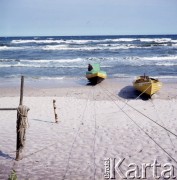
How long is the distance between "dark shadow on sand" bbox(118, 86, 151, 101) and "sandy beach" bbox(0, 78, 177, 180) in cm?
5

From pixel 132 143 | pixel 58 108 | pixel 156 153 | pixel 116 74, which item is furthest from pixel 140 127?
pixel 116 74

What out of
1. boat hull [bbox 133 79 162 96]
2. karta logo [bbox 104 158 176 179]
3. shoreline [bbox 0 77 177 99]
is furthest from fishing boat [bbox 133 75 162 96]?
karta logo [bbox 104 158 176 179]

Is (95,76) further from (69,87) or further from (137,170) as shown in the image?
(137,170)

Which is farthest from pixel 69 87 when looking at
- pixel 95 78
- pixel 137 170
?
pixel 137 170

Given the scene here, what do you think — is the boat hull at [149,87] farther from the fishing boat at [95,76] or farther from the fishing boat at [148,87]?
the fishing boat at [95,76]

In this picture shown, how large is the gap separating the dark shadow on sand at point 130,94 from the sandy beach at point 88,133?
0.05 metres

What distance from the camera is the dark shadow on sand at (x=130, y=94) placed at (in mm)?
15332

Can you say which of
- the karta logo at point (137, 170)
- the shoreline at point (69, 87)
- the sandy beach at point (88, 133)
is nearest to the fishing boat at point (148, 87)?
the sandy beach at point (88, 133)

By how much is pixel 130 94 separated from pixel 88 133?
22.3ft

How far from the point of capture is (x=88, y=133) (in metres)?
9.98

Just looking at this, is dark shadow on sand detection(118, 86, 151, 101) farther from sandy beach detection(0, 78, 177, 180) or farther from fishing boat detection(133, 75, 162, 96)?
fishing boat detection(133, 75, 162, 96)

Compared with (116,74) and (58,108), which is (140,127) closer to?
(58,108)

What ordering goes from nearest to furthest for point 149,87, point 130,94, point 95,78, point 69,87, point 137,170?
point 137,170 → point 149,87 → point 130,94 → point 69,87 → point 95,78

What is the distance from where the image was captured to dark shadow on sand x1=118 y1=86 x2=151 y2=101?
15.3 meters
